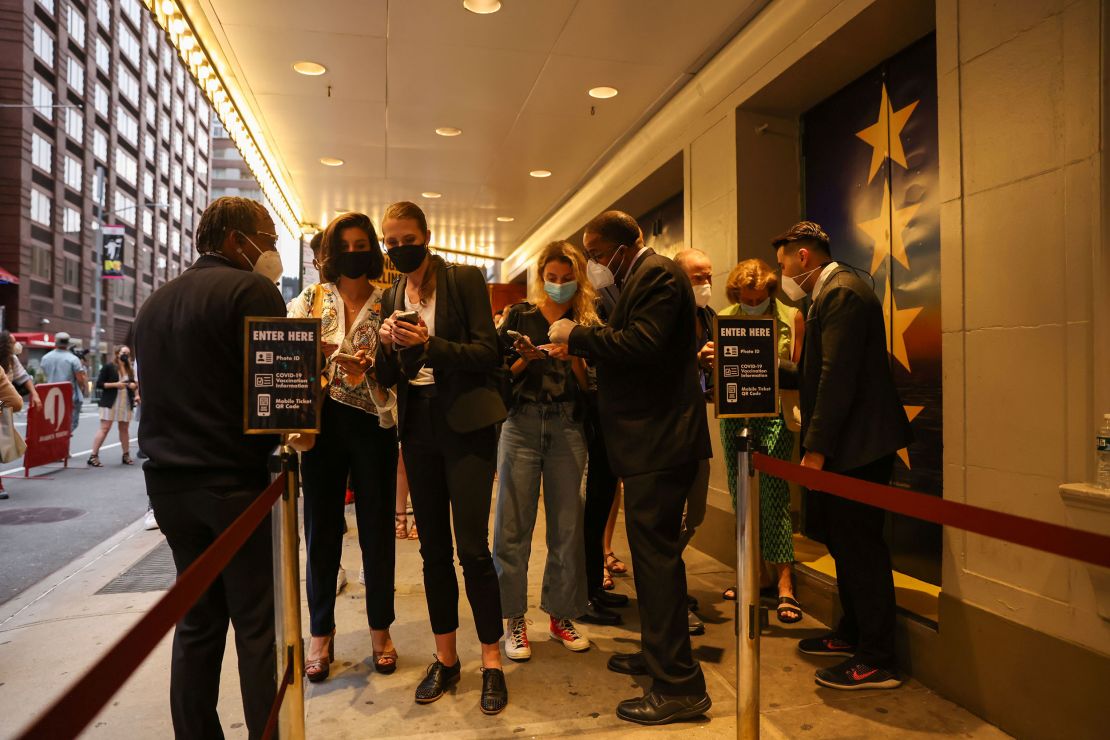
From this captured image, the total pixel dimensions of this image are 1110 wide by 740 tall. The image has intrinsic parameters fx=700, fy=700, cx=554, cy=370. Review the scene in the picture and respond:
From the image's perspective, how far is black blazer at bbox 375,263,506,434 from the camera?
2.63m

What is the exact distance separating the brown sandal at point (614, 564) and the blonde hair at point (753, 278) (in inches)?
74.3

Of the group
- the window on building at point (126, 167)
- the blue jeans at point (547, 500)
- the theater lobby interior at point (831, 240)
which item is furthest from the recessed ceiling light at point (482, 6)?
the window on building at point (126, 167)

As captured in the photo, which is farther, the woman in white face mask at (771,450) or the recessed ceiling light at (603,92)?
the recessed ceiling light at (603,92)

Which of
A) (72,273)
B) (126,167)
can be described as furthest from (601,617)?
(126,167)

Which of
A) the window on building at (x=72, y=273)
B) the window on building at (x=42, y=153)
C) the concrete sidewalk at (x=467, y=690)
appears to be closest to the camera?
the concrete sidewalk at (x=467, y=690)

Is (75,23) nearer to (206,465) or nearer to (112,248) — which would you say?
(112,248)

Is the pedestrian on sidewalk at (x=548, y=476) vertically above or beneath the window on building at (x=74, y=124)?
beneath

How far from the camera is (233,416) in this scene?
207cm

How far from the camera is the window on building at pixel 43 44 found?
31.9m

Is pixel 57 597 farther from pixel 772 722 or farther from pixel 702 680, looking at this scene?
pixel 772 722

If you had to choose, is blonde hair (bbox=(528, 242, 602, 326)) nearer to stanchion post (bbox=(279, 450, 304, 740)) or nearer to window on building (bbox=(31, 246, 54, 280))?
stanchion post (bbox=(279, 450, 304, 740))

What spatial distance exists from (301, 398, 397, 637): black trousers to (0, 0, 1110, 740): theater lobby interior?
0.35m

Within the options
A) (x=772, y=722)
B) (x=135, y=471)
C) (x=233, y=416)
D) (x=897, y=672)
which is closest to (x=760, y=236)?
(x=897, y=672)

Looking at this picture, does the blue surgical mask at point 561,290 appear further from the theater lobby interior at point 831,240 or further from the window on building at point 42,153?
the window on building at point 42,153
